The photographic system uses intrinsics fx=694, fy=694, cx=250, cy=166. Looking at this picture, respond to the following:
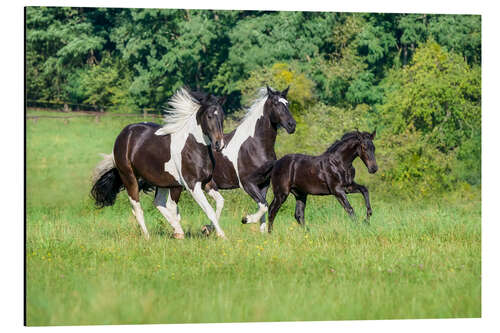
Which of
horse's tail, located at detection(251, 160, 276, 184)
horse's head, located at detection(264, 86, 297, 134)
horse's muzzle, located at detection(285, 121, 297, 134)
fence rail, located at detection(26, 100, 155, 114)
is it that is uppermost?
fence rail, located at detection(26, 100, 155, 114)

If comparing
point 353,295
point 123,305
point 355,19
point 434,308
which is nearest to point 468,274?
point 434,308

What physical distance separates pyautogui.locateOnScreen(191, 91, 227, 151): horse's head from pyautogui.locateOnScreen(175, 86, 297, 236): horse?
1202mm

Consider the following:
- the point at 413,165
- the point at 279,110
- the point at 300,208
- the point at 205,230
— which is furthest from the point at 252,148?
the point at 413,165

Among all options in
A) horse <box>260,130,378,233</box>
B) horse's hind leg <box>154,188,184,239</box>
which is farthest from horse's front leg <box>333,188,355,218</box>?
horse's hind leg <box>154,188,184,239</box>

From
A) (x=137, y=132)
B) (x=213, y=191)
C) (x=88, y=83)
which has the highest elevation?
(x=88, y=83)

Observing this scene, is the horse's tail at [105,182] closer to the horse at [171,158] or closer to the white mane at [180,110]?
the horse at [171,158]

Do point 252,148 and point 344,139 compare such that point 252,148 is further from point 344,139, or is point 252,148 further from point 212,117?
point 212,117

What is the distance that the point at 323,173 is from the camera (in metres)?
8.96

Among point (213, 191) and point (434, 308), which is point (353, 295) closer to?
point (434, 308)

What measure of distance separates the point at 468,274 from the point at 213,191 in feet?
11.4

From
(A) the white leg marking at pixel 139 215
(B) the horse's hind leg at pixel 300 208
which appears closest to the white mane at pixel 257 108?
(B) the horse's hind leg at pixel 300 208

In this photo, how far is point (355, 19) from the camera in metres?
11.1

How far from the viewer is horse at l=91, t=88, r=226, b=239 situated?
8.13 metres

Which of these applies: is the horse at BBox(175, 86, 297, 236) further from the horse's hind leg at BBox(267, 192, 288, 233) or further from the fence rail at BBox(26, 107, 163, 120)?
the fence rail at BBox(26, 107, 163, 120)
